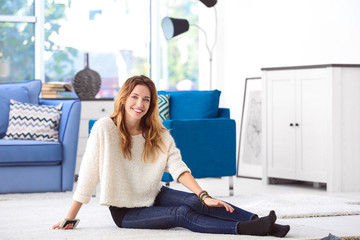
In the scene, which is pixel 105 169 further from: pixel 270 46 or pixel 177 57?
pixel 177 57

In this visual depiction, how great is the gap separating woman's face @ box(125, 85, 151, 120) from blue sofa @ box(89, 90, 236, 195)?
4.77ft

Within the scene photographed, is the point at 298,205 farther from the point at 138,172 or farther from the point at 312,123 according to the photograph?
the point at 138,172

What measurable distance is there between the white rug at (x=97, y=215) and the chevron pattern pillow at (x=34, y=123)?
0.48 m

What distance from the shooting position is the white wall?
5.59m

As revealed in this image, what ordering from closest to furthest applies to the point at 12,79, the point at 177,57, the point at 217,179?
the point at 217,179
the point at 12,79
the point at 177,57

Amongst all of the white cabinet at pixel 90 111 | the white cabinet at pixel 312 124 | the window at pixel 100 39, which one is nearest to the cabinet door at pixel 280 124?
the white cabinet at pixel 312 124

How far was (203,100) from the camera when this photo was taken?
4.97 m

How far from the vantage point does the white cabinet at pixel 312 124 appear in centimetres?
524

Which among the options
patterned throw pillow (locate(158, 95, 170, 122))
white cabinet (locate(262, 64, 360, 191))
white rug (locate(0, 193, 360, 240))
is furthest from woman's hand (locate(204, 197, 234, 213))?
white cabinet (locate(262, 64, 360, 191))

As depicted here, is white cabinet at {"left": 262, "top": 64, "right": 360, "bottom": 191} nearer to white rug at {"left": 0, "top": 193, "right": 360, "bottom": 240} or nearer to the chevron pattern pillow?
white rug at {"left": 0, "top": 193, "right": 360, "bottom": 240}

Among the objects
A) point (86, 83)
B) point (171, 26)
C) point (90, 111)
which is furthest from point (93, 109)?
point (171, 26)

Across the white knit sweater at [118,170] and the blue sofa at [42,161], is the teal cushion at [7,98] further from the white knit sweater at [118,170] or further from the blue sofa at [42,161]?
the white knit sweater at [118,170]

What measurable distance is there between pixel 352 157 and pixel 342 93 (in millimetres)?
527

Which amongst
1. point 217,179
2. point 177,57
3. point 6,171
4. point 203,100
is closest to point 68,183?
point 6,171
